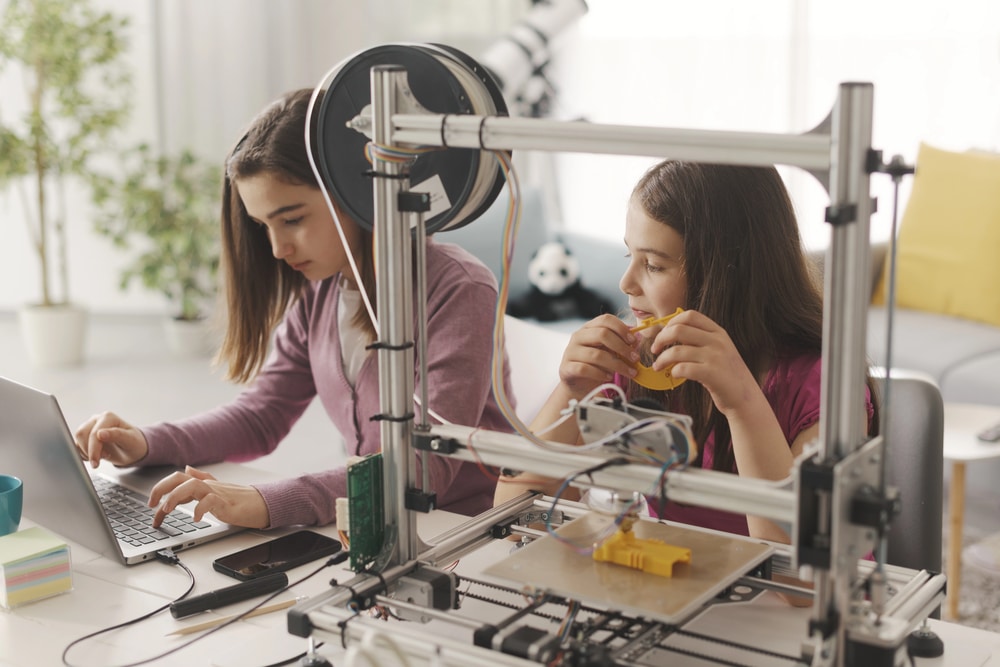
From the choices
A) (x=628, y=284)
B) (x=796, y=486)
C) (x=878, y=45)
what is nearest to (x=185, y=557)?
(x=628, y=284)

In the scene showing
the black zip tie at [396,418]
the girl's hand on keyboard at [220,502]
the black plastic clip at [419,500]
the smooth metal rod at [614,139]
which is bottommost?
the girl's hand on keyboard at [220,502]

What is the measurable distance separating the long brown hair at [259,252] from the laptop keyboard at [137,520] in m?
0.32

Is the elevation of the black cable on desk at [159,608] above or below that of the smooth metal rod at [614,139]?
below

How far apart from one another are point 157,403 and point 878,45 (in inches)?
114

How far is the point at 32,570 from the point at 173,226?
3333 millimetres

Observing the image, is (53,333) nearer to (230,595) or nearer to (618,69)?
(618,69)

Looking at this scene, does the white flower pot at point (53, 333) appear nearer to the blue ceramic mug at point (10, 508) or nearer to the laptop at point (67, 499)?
the laptop at point (67, 499)

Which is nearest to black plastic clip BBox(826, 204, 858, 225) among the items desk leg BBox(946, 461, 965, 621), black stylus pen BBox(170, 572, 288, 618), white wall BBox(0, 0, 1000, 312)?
black stylus pen BBox(170, 572, 288, 618)

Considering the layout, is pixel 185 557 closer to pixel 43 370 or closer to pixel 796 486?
pixel 796 486

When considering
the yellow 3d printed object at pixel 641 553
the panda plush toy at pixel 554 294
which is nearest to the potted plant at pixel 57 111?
the panda plush toy at pixel 554 294

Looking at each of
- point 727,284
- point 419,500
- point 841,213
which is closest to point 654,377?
point 727,284

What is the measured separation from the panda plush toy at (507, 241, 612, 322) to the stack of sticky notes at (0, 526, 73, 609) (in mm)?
2540

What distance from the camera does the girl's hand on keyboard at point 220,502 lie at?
1.33 metres

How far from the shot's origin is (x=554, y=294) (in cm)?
370
